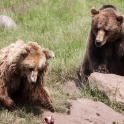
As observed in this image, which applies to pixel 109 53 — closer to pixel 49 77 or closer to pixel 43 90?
pixel 49 77

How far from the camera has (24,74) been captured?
4.75m

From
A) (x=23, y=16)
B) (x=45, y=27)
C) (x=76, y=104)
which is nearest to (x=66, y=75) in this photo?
(x=76, y=104)

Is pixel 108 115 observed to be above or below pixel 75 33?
below

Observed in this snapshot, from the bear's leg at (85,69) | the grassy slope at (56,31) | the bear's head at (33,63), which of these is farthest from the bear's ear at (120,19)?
the bear's head at (33,63)

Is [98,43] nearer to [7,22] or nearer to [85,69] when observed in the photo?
[85,69]

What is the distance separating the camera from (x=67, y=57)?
28.0 feet

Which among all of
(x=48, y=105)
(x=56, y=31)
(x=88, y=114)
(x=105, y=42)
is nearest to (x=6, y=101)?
(x=48, y=105)

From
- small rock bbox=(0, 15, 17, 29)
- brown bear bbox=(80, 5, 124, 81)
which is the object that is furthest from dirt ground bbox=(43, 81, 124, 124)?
small rock bbox=(0, 15, 17, 29)

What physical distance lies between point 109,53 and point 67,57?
125 cm

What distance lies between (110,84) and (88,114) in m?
1.16

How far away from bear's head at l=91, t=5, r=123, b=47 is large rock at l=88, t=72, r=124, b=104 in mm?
632

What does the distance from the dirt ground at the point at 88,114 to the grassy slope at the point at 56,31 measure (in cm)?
17

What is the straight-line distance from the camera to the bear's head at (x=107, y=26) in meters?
7.28

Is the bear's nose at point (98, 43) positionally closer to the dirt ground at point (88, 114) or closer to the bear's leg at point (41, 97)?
the dirt ground at point (88, 114)
